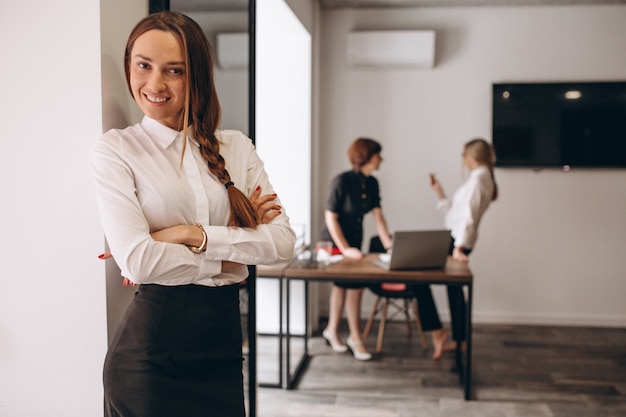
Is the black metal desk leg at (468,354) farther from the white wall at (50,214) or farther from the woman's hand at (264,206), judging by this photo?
the white wall at (50,214)

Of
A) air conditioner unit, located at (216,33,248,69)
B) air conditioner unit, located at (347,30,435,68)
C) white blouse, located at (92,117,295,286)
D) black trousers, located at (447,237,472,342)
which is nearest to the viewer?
white blouse, located at (92,117,295,286)

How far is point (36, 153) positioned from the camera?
153cm

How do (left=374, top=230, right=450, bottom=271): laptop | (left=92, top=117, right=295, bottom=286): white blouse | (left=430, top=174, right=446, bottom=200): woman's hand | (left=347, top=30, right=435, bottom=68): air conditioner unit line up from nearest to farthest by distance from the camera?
(left=92, top=117, right=295, bottom=286): white blouse
(left=374, top=230, right=450, bottom=271): laptop
(left=430, top=174, right=446, bottom=200): woman's hand
(left=347, top=30, right=435, bottom=68): air conditioner unit

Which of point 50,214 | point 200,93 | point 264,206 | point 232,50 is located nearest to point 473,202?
point 232,50

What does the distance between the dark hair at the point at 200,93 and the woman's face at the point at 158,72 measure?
2 centimetres

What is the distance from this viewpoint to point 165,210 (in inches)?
57.0

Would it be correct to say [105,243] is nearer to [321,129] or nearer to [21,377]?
[21,377]

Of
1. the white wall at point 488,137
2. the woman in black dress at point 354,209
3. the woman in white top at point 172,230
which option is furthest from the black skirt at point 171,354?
the white wall at point 488,137

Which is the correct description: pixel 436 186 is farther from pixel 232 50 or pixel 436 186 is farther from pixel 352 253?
pixel 232 50

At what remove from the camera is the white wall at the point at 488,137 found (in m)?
5.16

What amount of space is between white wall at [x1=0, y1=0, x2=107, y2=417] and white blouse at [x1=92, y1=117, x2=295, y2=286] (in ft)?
0.53

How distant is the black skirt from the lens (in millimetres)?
1428

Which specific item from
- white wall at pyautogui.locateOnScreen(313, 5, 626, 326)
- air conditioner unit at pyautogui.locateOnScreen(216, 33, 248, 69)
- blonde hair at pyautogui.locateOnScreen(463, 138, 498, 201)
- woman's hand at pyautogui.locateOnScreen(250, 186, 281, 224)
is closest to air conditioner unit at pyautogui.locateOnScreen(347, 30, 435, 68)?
white wall at pyautogui.locateOnScreen(313, 5, 626, 326)

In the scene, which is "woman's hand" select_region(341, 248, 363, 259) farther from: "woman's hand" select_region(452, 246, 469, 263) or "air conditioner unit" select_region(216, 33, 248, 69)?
"air conditioner unit" select_region(216, 33, 248, 69)
